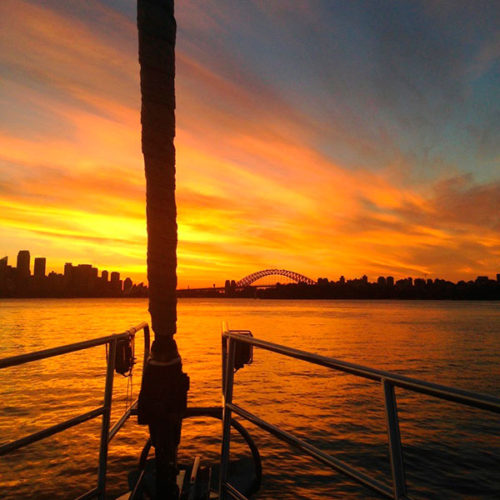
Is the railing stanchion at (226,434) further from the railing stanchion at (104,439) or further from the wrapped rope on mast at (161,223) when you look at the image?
the railing stanchion at (104,439)

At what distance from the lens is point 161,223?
3104 mm

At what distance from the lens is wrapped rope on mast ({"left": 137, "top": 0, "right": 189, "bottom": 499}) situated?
10.0ft

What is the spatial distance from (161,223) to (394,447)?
2.12m

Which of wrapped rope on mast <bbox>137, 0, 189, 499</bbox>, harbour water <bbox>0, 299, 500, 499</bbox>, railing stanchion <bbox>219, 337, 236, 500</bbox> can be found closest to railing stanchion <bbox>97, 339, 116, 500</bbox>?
wrapped rope on mast <bbox>137, 0, 189, 499</bbox>

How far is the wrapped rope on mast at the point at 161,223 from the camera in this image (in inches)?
120

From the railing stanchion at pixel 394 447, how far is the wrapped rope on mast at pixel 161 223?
1.83 meters

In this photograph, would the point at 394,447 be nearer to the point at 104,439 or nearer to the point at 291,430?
the point at 104,439

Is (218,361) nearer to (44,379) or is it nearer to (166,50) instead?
(44,379)

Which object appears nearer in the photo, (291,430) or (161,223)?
(161,223)

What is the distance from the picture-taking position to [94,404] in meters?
16.6

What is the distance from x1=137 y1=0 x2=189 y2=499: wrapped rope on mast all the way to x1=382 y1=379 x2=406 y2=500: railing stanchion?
1832 millimetres

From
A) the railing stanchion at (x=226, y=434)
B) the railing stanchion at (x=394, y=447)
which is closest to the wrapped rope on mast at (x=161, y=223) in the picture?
the railing stanchion at (x=226, y=434)

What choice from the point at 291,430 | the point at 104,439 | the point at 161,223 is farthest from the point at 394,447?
the point at 291,430

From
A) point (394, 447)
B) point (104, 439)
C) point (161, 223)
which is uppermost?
point (161, 223)
